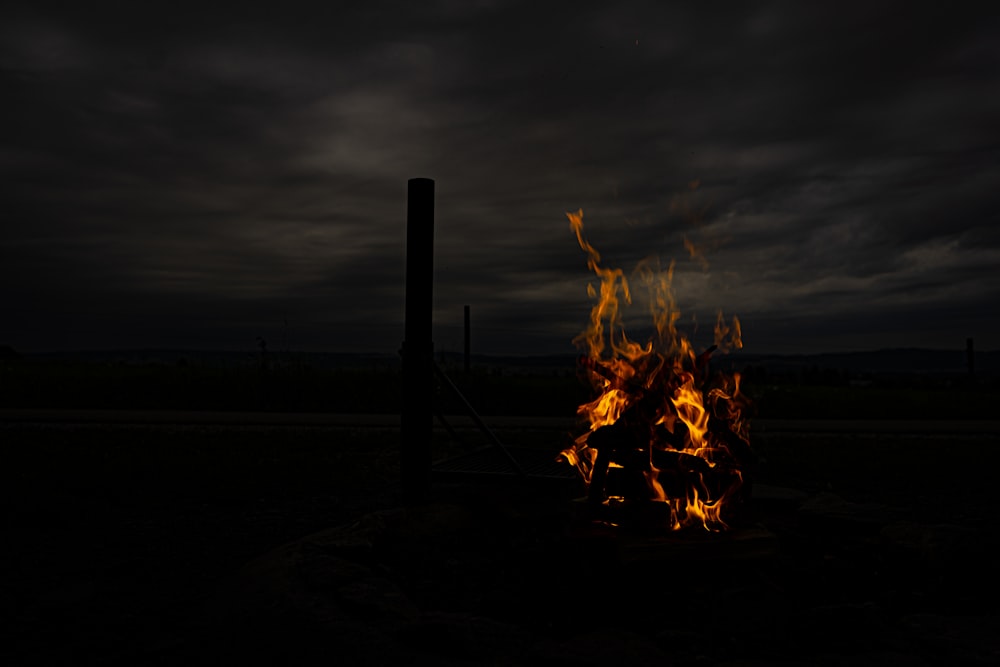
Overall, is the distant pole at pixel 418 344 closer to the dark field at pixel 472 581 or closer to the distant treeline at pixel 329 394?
the dark field at pixel 472 581

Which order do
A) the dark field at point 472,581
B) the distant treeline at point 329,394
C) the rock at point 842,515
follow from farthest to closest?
the distant treeline at point 329,394
the rock at point 842,515
the dark field at point 472,581

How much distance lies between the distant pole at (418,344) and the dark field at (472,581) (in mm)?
535

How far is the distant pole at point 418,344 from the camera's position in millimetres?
6523

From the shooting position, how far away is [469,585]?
4695mm

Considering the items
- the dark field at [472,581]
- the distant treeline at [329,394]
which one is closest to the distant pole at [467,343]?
the distant treeline at [329,394]

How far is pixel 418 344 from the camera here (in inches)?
257

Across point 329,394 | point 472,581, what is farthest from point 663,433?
point 329,394

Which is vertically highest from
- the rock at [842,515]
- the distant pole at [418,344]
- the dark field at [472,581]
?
the distant pole at [418,344]

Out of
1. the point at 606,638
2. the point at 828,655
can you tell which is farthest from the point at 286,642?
the point at 828,655

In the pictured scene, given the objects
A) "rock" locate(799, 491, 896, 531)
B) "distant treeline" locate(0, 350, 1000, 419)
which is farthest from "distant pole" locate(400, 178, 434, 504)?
"distant treeline" locate(0, 350, 1000, 419)

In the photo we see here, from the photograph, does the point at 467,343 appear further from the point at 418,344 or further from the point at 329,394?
the point at 418,344

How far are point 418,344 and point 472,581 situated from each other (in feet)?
7.59

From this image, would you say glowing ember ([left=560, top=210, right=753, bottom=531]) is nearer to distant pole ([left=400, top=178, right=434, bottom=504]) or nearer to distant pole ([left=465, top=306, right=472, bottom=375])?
distant pole ([left=400, top=178, right=434, bottom=504])

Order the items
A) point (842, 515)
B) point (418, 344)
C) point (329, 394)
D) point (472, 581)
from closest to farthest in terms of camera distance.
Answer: point (472, 581), point (842, 515), point (418, 344), point (329, 394)
